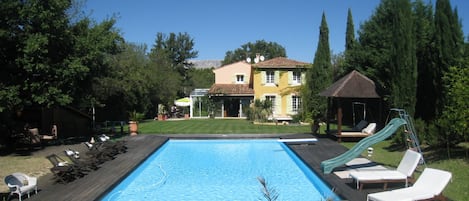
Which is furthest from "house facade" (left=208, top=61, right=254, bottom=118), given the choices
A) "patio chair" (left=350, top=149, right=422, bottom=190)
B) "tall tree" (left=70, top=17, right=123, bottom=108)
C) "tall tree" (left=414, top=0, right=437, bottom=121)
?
"patio chair" (left=350, top=149, right=422, bottom=190)

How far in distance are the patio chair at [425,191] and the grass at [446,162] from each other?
659 mm

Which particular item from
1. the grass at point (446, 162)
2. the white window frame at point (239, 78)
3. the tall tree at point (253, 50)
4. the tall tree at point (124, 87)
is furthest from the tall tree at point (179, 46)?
the grass at point (446, 162)

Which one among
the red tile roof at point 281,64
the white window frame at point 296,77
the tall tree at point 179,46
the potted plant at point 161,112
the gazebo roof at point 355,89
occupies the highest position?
the tall tree at point 179,46

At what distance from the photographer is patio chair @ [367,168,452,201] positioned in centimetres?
689

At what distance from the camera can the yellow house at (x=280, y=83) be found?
37594 millimetres

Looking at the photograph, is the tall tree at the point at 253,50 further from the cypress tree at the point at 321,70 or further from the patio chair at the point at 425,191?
the patio chair at the point at 425,191

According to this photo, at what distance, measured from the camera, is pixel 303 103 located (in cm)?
3203

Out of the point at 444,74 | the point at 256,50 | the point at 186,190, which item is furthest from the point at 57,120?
the point at 256,50

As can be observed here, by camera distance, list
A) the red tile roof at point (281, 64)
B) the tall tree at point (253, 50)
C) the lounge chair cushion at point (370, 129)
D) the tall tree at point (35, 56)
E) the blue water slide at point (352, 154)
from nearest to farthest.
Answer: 1. the blue water slide at point (352, 154)
2. the tall tree at point (35, 56)
3. the lounge chair cushion at point (370, 129)
4. the red tile roof at point (281, 64)
5. the tall tree at point (253, 50)

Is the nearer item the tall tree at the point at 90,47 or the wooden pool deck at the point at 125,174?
the wooden pool deck at the point at 125,174

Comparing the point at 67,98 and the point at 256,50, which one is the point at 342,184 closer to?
the point at 67,98

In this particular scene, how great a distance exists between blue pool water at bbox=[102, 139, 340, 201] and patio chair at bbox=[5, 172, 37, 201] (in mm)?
1619

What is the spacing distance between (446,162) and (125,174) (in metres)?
9.29

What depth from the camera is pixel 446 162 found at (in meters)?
11.5
